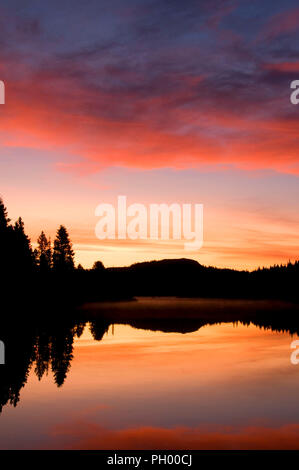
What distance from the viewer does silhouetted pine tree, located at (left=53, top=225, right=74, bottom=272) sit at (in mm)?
125488

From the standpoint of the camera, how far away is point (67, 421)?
1720 centimetres

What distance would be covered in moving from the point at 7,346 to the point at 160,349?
32.0 ft

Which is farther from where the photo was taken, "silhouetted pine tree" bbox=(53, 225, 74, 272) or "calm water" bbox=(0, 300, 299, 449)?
"silhouetted pine tree" bbox=(53, 225, 74, 272)

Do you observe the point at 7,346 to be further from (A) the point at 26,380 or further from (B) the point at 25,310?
(B) the point at 25,310

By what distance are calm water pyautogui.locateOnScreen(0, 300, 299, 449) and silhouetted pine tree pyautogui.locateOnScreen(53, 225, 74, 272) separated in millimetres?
90661

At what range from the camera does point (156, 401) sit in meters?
20.3

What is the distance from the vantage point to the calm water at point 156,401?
1556 centimetres

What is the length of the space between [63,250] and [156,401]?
355 feet

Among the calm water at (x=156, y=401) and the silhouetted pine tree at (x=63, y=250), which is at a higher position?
the silhouetted pine tree at (x=63, y=250)

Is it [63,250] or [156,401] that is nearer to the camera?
[156,401]

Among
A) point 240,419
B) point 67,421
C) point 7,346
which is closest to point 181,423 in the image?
point 240,419

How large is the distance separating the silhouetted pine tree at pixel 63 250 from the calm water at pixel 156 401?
90.7 m

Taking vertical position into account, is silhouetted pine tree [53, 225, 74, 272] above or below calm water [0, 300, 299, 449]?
above

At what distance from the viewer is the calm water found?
51.1 feet
